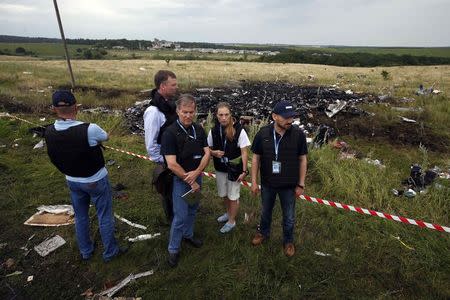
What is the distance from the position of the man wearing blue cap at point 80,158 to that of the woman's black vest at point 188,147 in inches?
29.7

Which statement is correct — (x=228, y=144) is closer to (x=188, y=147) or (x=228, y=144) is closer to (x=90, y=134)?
(x=188, y=147)

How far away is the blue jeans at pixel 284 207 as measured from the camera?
3.39 meters

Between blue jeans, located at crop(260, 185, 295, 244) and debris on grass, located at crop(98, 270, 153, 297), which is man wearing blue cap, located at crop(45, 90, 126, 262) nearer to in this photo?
debris on grass, located at crop(98, 270, 153, 297)

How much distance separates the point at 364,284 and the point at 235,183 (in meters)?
1.86

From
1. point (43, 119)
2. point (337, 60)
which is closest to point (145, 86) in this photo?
point (43, 119)

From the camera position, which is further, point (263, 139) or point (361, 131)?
Result: point (361, 131)

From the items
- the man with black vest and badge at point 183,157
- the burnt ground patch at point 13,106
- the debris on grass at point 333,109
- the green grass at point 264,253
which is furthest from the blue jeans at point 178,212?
the burnt ground patch at point 13,106

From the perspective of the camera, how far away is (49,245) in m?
3.79

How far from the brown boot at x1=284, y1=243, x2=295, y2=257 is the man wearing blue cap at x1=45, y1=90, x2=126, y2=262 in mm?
2141

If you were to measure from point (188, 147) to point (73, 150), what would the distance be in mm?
1152

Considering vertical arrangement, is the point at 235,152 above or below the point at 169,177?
above

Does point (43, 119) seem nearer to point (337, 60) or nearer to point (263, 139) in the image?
point (263, 139)

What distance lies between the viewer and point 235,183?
3762 millimetres

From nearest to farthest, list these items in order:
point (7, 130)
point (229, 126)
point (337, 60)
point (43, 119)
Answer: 1. point (229, 126)
2. point (7, 130)
3. point (43, 119)
4. point (337, 60)
